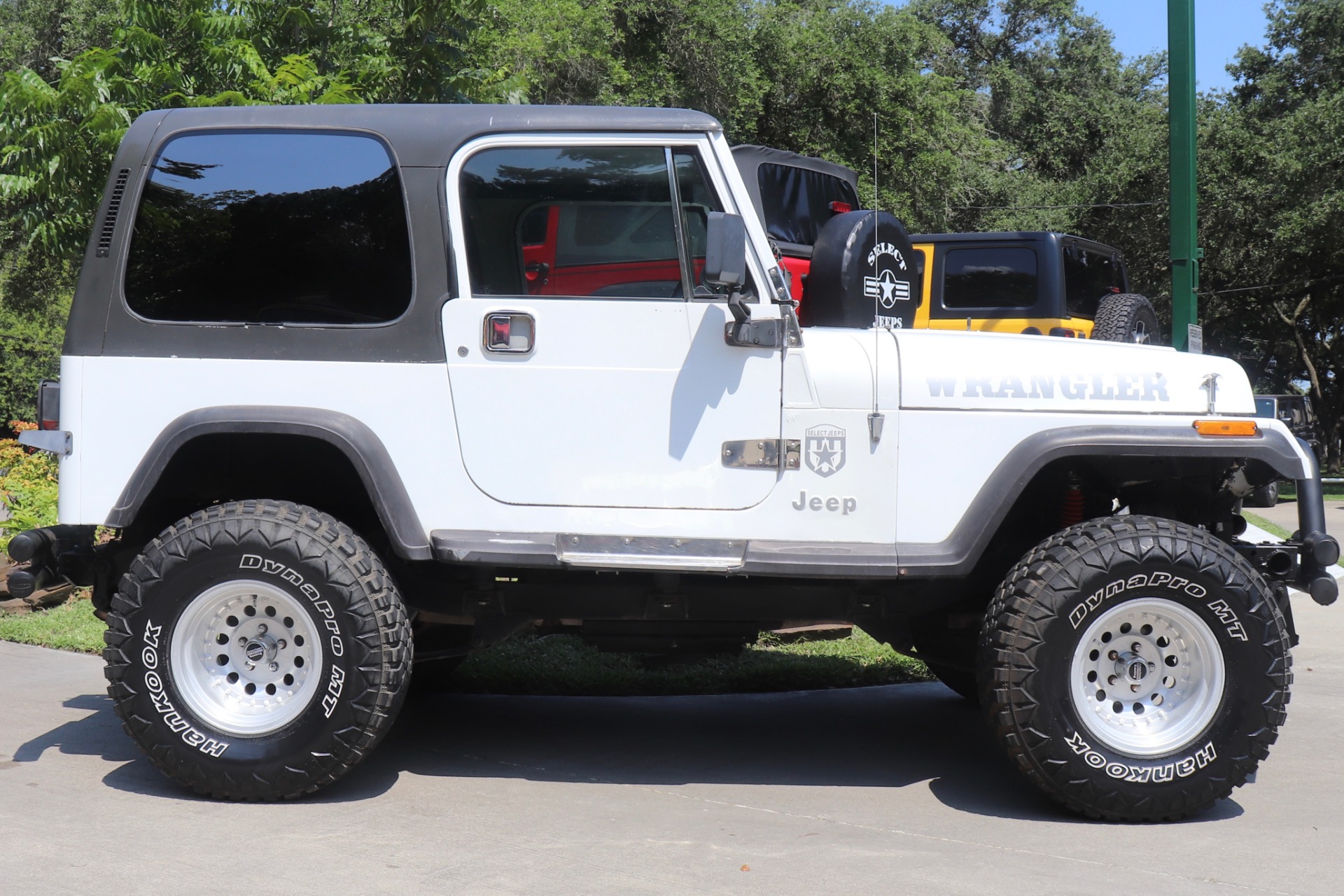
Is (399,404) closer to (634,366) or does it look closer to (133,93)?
(634,366)

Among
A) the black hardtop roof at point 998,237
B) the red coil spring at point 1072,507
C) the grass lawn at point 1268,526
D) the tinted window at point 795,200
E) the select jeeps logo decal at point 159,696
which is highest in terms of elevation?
the black hardtop roof at point 998,237

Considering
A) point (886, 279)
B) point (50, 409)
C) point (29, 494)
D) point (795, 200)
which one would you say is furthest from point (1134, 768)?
point (29, 494)

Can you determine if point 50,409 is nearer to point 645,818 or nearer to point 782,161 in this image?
point 645,818

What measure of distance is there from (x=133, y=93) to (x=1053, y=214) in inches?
793

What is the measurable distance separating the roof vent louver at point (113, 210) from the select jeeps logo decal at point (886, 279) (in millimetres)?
2861

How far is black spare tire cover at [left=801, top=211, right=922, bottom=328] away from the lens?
5.05m

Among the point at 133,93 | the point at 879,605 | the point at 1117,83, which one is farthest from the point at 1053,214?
the point at 879,605

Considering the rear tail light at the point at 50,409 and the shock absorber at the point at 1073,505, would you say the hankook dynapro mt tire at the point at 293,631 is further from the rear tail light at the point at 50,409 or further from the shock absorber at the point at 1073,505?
the shock absorber at the point at 1073,505

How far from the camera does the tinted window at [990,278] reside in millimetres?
12773

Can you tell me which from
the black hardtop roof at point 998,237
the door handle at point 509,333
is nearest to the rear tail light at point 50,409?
the door handle at point 509,333

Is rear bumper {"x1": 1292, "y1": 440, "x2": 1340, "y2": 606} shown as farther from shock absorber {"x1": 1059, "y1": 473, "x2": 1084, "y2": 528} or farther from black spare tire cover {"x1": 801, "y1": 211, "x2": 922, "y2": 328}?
black spare tire cover {"x1": 801, "y1": 211, "x2": 922, "y2": 328}

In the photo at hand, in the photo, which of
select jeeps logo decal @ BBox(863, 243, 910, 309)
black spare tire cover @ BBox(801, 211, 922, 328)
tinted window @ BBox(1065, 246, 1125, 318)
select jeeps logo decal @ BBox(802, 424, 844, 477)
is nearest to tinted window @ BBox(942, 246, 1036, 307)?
tinted window @ BBox(1065, 246, 1125, 318)

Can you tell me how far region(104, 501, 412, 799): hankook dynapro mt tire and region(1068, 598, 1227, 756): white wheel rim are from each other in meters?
2.47

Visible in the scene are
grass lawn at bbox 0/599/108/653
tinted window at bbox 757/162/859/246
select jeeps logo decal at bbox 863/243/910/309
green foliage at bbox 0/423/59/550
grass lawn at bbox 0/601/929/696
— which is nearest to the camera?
select jeeps logo decal at bbox 863/243/910/309
